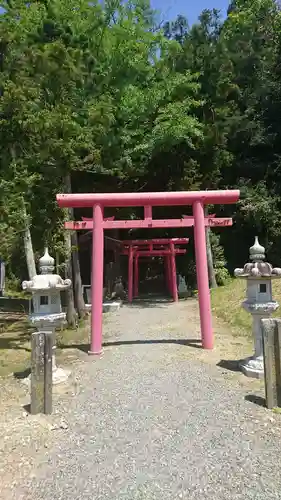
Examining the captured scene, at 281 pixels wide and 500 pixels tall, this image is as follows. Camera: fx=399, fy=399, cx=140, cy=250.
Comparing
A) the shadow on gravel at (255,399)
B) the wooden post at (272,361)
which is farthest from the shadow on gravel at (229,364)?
the wooden post at (272,361)

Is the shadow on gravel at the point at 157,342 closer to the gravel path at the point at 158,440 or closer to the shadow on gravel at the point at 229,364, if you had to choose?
the shadow on gravel at the point at 229,364

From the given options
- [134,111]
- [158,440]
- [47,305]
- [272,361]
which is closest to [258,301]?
[272,361]

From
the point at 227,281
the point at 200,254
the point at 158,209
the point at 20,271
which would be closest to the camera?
the point at 200,254

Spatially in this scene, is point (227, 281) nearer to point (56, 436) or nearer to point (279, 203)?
point (279, 203)

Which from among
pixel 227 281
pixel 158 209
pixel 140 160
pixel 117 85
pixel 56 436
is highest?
pixel 117 85

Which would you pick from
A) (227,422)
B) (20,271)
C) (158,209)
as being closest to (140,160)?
(158,209)

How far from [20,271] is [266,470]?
67.7ft

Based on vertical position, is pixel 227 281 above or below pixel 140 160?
below

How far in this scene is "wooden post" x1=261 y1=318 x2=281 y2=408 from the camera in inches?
173

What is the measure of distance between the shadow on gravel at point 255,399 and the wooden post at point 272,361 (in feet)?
0.47

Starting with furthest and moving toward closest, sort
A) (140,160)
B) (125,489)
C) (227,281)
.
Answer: (227,281) < (140,160) < (125,489)

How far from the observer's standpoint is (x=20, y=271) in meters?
22.2

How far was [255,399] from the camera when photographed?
465 cm

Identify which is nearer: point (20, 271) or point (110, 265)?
point (110, 265)
